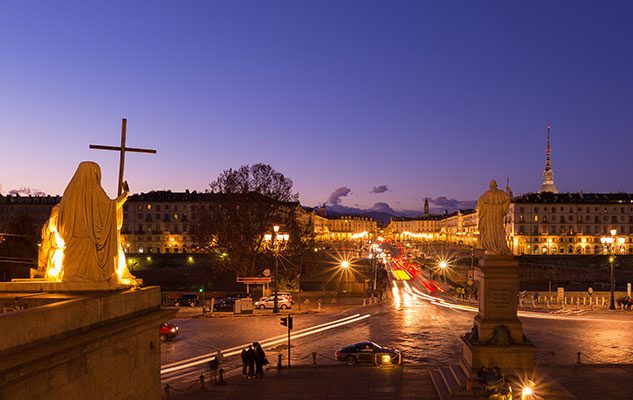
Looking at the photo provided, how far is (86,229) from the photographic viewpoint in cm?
941

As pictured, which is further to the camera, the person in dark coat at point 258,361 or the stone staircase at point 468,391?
the person in dark coat at point 258,361

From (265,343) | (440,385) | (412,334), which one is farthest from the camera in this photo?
(412,334)

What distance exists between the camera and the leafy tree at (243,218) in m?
47.0

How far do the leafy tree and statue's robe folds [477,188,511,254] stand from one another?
3183 centimetres

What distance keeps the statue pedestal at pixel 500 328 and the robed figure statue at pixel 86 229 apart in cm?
1106

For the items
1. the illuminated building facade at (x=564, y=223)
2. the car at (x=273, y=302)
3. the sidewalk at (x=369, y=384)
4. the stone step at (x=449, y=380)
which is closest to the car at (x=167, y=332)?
the sidewalk at (x=369, y=384)

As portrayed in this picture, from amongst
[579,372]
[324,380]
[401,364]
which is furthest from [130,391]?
[579,372]

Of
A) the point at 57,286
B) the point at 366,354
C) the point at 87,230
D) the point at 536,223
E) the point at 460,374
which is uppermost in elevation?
the point at 536,223

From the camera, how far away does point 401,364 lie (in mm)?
20938

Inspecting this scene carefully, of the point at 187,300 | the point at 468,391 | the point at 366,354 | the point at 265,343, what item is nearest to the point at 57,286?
the point at 468,391

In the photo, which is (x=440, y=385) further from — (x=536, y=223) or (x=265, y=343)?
(x=536, y=223)

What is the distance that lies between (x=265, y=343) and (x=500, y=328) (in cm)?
1345

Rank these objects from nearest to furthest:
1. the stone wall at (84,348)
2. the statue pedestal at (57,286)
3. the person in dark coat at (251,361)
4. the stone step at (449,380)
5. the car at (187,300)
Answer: the stone wall at (84,348)
the statue pedestal at (57,286)
the stone step at (449,380)
the person in dark coat at (251,361)
the car at (187,300)

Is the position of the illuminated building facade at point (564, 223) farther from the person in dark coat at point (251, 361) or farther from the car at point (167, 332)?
the person in dark coat at point (251, 361)
